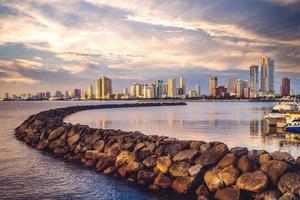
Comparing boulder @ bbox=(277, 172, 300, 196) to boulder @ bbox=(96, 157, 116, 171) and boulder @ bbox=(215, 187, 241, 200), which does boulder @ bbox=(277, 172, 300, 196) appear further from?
boulder @ bbox=(96, 157, 116, 171)

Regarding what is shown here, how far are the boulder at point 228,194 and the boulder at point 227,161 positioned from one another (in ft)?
5.21

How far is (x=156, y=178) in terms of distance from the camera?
1691cm

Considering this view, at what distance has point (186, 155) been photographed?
1773 centimetres

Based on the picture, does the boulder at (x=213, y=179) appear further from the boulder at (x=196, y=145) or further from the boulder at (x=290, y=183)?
the boulder at (x=196, y=145)

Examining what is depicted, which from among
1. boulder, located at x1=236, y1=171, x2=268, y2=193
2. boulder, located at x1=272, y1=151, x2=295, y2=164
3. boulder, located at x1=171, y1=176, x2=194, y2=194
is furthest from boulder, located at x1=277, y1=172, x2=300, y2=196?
boulder, located at x1=171, y1=176, x2=194, y2=194

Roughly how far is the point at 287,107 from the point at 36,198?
195ft

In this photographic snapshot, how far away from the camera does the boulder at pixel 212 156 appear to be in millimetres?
16625

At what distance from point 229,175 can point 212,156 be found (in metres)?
2.03

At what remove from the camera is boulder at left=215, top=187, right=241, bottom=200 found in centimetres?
1389

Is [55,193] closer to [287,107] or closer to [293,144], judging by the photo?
[293,144]

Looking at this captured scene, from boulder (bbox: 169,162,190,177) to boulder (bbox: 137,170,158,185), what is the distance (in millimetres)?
888

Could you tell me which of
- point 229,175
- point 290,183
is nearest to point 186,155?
point 229,175

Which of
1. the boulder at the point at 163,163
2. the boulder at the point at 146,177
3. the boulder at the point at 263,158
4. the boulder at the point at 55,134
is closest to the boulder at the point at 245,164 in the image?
the boulder at the point at 263,158

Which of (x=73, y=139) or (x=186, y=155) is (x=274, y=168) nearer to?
(x=186, y=155)
